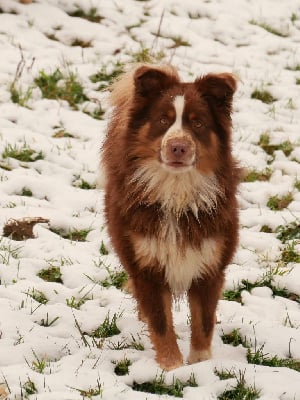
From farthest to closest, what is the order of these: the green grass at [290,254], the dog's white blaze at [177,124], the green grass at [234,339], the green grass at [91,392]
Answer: the green grass at [290,254]
the green grass at [234,339]
the dog's white blaze at [177,124]
the green grass at [91,392]

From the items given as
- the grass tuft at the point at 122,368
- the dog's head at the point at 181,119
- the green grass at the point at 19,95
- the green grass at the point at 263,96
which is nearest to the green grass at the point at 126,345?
the grass tuft at the point at 122,368

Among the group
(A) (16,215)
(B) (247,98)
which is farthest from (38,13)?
(A) (16,215)

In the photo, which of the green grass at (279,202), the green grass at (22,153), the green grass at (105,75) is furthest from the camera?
the green grass at (105,75)

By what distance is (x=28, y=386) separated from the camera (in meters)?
3.38

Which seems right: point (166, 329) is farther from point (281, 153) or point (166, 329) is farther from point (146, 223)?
point (281, 153)

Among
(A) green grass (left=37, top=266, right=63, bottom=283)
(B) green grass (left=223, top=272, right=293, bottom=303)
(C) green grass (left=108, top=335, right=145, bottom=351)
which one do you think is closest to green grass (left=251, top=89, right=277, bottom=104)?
(B) green grass (left=223, top=272, right=293, bottom=303)

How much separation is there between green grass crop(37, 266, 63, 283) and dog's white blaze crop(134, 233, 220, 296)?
118 centimetres

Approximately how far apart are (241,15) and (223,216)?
6.84m

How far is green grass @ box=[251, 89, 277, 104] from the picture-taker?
8070 mm

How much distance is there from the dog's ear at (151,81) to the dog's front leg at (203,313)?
3.56 ft

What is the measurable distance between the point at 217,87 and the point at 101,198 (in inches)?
96.9

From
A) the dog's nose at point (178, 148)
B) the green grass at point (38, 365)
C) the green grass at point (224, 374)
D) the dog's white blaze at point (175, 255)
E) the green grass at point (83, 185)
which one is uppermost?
the dog's nose at point (178, 148)

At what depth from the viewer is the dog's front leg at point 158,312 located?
12.7ft

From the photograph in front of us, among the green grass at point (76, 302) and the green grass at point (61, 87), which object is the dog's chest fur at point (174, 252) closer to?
the green grass at point (76, 302)
